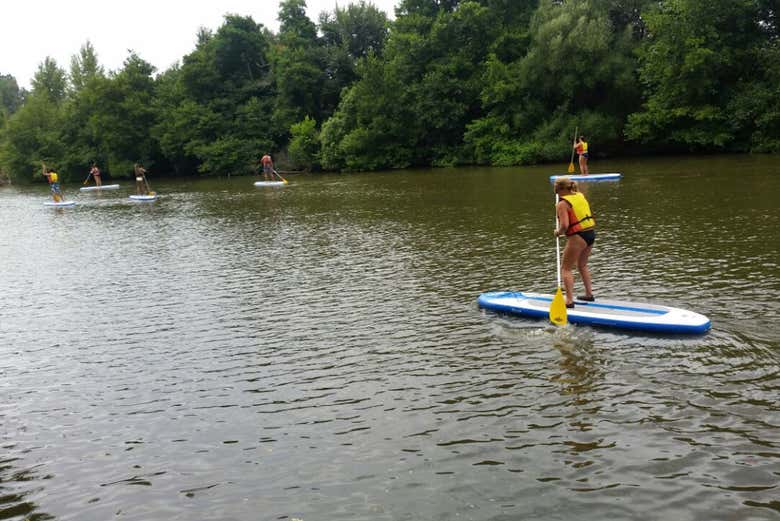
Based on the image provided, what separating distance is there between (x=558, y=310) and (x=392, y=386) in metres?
3.22

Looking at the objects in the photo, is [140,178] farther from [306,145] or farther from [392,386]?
[392,386]

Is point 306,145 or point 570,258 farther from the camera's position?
point 306,145

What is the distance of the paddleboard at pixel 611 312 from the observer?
8852 millimetres

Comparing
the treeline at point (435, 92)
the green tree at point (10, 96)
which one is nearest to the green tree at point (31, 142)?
the treeline at point (435, 92)

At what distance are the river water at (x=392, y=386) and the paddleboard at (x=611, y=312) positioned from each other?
19 cm

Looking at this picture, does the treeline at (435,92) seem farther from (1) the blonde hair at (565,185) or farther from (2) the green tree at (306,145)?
(1) the blonde hair at (565,185)

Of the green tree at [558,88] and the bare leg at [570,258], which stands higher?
the green tree at [558,88]

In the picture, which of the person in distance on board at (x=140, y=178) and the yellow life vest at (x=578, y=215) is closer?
the yellow life vest at (x=578, y=215)

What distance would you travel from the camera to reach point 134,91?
240ft

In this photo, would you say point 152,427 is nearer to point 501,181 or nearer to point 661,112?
point 501,181

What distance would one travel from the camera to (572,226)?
10.2 meters

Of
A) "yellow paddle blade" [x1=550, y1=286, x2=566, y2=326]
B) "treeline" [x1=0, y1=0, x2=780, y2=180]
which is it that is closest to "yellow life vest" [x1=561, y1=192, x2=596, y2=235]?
"yellow paddle blade" [x1=550, y1=286, x2=566, y2=326]

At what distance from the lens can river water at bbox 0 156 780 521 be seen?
5590mm

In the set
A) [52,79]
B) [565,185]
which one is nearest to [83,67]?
[52,79]
